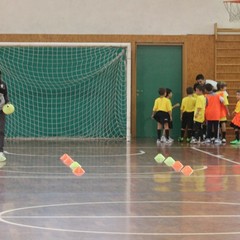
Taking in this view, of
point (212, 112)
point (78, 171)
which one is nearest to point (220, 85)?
point (212, 112)

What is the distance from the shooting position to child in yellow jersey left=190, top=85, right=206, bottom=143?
66.3ft

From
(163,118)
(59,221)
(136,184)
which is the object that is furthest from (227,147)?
(59,221)

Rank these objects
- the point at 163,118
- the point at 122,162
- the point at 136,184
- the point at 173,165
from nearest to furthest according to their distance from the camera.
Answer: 1. the point at 136,184
2. the point at 173,165
3. the point at 122,162
4. the point at 163,118

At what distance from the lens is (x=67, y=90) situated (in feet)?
72.7

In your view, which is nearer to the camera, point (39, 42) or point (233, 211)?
point (233, 211)

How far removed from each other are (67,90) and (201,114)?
4.14 metres

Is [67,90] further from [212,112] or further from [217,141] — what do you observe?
[217,141]

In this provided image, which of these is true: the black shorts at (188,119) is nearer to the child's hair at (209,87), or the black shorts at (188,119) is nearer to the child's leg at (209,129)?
the child's leg at (209,129)

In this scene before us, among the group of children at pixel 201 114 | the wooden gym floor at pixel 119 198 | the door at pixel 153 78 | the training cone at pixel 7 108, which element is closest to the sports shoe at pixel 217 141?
the group of children at pixel 201 114

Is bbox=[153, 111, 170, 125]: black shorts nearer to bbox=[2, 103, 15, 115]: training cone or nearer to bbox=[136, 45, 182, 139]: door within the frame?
bbox=[136, 45, 182, 139]: door

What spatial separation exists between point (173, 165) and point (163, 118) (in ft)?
27.5

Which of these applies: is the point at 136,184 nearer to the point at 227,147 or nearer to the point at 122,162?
the point at 122,162

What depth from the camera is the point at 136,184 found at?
33.8 feet

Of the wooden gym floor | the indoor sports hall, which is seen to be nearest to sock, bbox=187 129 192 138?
the indoor sports hall
